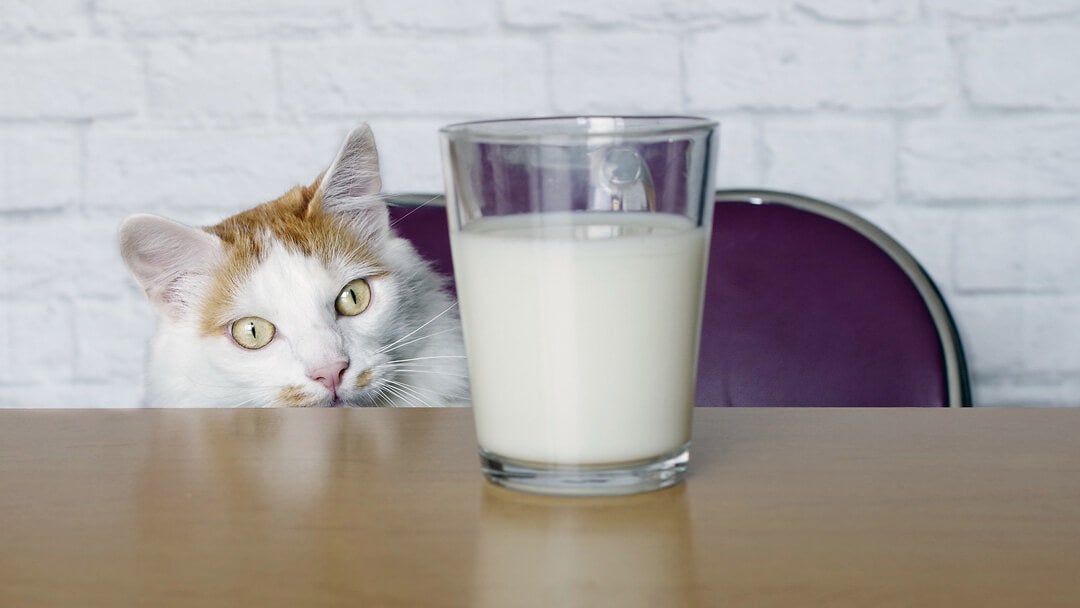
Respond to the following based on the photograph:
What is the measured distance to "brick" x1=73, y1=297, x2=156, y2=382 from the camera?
3.99 feet

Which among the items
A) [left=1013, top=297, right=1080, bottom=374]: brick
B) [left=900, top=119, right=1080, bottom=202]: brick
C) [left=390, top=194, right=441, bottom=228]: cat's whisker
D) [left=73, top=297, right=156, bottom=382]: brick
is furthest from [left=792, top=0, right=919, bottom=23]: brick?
[left=73, top=297, right=156, bottom=382]: brick

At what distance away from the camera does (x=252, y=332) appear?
2.53ft

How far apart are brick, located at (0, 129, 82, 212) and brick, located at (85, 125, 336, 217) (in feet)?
0.05

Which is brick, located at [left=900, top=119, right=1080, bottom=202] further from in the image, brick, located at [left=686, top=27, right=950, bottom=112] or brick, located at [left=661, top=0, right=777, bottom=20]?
brick, located at [left=661, top=0, right=777, bottom=20]

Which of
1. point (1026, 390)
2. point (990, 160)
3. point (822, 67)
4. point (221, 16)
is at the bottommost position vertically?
point (1026, 390)

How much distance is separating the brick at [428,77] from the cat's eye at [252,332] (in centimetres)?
43

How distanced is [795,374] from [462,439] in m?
0.49

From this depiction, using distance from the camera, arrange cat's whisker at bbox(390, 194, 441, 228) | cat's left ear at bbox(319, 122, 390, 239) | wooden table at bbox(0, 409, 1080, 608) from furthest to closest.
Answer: cat's whisker at bbox(390, 194, 441, 228)
cat's left ear at bbox(319, 122, 390, 239)
wooden table at bbox(0, 409, 1080, 608)

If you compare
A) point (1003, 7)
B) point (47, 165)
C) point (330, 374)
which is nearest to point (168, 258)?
point (330, 374)

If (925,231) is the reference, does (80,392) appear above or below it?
below

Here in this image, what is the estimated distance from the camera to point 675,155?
36 centimetres

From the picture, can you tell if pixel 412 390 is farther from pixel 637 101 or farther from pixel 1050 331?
pixel 1050 331

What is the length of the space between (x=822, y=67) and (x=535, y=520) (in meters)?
0.87

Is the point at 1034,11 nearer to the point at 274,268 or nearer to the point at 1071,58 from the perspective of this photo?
the point at 1071,58
